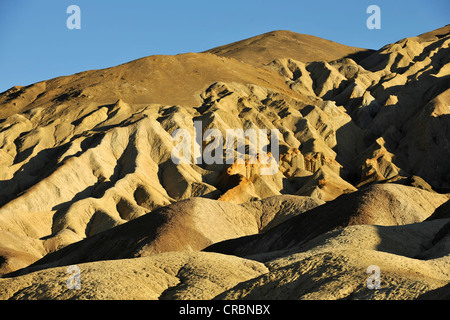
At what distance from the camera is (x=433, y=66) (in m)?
139

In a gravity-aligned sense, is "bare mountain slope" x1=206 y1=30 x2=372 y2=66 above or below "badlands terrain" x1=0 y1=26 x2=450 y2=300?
above

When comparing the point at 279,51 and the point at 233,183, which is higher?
the point at 279,51

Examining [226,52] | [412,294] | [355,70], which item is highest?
[226,52]

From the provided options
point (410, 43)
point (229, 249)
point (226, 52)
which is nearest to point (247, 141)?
point (229, 249)

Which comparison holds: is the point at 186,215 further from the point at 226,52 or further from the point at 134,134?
the point at 226,52

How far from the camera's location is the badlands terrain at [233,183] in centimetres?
3253

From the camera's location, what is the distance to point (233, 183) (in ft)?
306

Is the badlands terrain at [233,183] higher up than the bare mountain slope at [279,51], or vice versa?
the bare mountain slope at [279,51]

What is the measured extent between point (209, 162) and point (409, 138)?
1179 inches

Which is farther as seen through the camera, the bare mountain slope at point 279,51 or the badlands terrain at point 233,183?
the bare mountain slope at point 279,51

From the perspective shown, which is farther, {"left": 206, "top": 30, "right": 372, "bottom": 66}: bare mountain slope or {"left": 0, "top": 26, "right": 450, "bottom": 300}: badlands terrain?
{"left": 206, "top": 30, "right": 372, "bottom": 66}: bare mountain slope

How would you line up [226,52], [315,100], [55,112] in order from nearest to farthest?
1. [55,112]
2. [315,100]
3. [226,52]

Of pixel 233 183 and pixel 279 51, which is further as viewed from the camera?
pixel 279 51

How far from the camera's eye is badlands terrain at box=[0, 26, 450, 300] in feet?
107
